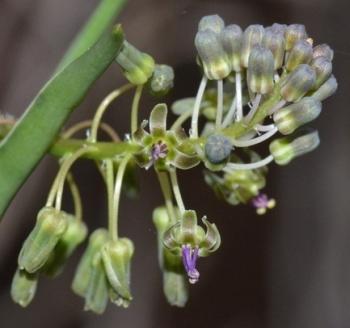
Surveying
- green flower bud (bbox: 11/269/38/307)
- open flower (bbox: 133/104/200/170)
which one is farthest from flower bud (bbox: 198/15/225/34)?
green flower bud (bbox: 11/269/38/307)

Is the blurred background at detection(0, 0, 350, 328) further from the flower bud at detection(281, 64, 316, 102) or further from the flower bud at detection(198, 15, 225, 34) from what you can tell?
the flower bud at detection(281, 64, 316, 102)

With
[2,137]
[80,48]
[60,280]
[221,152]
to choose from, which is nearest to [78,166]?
[60,280]

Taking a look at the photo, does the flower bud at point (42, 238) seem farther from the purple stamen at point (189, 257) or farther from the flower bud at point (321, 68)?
the flower bud at point (321, 68)

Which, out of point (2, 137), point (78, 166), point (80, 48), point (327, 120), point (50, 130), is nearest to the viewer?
point (50, 130)

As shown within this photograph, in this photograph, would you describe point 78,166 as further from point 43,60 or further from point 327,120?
point 327,120

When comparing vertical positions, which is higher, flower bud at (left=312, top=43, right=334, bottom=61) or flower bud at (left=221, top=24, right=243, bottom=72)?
flower bud at (left=312, top=43, right=334, bottom=61)

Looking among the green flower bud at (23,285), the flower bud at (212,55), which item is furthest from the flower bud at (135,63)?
the green flower bud at (23,285)

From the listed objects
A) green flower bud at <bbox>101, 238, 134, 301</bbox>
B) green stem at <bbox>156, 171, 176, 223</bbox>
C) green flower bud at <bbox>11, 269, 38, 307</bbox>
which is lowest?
green flower bud at <bbox>11, 269, 38, 307</bbox>
